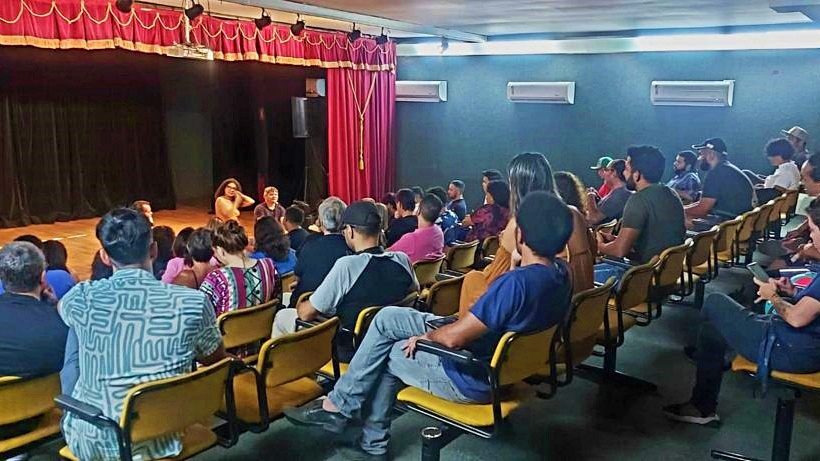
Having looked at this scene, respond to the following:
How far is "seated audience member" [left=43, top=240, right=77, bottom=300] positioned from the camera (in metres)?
3.36

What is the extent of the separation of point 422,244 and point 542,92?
17.1 feet

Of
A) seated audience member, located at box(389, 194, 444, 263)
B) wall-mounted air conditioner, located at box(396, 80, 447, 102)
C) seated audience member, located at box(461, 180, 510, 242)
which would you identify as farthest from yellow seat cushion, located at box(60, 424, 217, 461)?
wall-mounted air conditioner, located at box(396, 80, 447, 102)

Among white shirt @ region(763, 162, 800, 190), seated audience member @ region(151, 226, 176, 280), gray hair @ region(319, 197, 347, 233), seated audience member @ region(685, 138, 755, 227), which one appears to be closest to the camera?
gray hair @ region(319, 197, 347, 233)

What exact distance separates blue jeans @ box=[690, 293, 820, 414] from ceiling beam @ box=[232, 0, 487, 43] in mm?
4453

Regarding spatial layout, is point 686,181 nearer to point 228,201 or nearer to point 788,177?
point 788,177

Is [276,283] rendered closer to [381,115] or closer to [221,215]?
[221,215]

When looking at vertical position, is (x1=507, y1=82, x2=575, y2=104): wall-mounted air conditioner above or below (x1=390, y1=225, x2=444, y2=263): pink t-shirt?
above

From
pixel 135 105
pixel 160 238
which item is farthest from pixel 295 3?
pixel 135 105

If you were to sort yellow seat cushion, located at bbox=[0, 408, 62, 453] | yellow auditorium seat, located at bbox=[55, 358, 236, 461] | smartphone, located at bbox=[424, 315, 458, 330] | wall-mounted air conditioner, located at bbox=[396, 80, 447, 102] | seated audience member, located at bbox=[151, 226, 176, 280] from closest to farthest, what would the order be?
1. yellow auditorium seat, located at bbox=[55, 358, 236, 461]
2. yellow seat cushion, located at bbox=[0, 408, 62, 453]
3. smartphone, located at bbox=[424, 315, 458, 330]
4. seated audience member, located at bbox=[151, 226, 176, 280]
5. wall-mounted air conditioner, located at bbox=[396, 80, 447, 102]

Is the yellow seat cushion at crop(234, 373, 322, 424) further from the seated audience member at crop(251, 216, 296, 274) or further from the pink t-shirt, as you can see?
the pink t-shirt

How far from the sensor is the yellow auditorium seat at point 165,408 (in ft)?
6.68

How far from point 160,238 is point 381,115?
6.30m

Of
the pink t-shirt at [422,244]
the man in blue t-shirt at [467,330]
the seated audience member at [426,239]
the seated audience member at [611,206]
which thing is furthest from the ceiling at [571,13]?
the man in blue t-shirt at [467,330]

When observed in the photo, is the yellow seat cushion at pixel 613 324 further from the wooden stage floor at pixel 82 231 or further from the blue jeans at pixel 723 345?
the wooden stage floor at pixel 82 231
